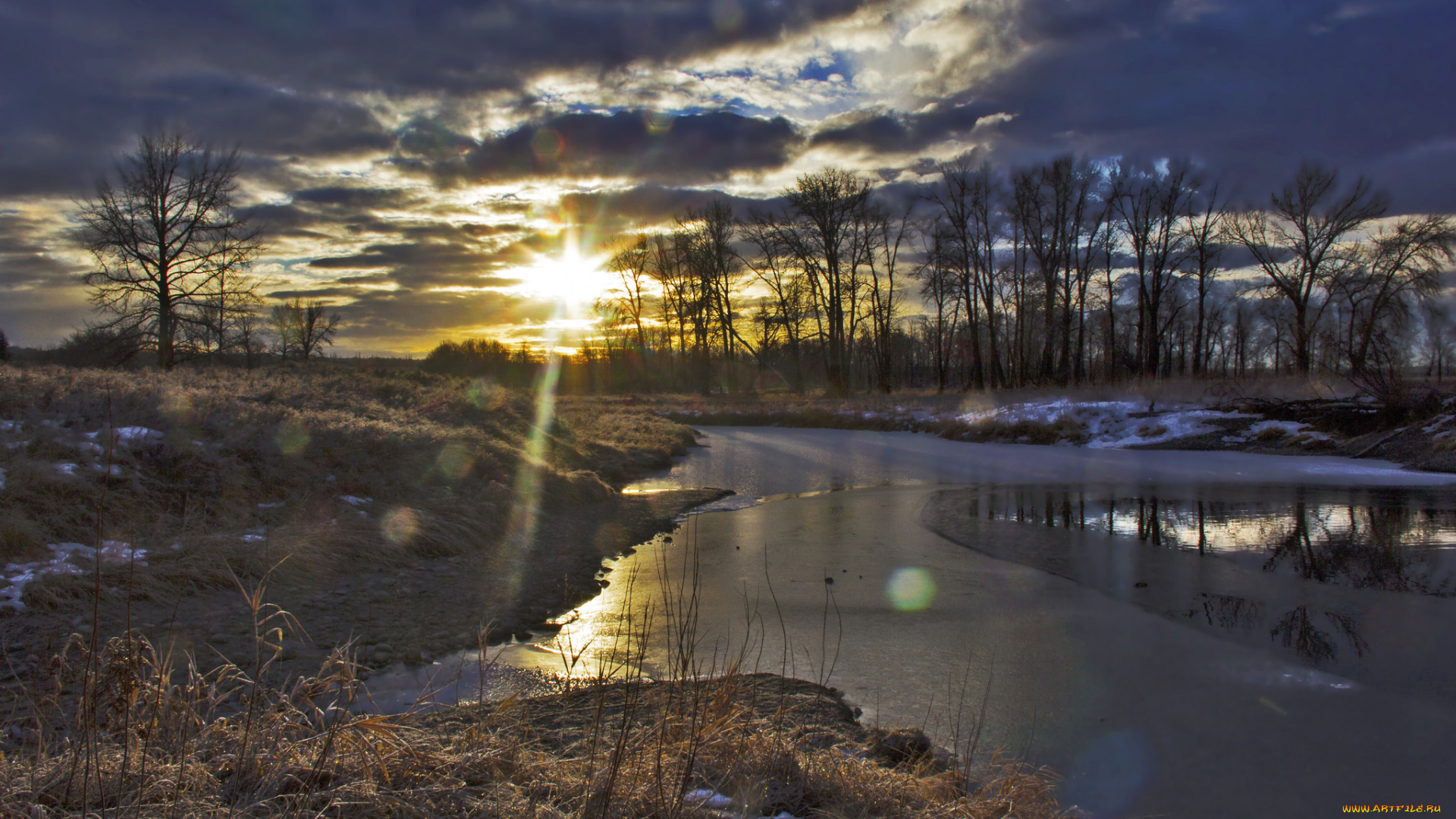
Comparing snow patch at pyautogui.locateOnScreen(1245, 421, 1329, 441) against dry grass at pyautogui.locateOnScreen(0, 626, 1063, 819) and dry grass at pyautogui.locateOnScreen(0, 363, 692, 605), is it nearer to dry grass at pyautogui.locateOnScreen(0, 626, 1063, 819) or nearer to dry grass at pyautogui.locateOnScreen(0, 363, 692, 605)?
dry grass at pyautogui.locateOnScreen(0, 363, 692, 605)

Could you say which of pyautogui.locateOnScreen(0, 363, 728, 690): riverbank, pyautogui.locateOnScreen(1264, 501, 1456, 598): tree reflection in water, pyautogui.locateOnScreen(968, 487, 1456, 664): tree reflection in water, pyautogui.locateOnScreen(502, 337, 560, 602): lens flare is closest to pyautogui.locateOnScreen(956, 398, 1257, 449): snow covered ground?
pyautogui.locateOnScreen(968, 487, 1456, 664): tree reflection in water

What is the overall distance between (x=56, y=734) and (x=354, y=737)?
135cm

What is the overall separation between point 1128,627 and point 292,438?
794 cm

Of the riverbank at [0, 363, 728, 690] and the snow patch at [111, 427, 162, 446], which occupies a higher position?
the snow patch at [111, 427, 162, 446]

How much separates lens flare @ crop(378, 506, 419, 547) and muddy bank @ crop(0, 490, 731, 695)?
1.07 feet

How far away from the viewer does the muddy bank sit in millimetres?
3830

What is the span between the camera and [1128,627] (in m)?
4.56

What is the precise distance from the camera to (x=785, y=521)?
29.2 ft

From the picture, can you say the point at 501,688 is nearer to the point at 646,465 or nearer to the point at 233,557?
the point at 233,557

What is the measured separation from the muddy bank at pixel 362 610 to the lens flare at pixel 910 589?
2461 millimetres

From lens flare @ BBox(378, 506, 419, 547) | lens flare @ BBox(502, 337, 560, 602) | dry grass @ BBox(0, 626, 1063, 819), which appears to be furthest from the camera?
lens flare @ BBox(502, 337, 560, 602)

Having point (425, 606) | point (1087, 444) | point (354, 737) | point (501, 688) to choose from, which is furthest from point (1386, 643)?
point (1087, 444)

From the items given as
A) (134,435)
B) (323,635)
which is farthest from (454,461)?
(323,635)

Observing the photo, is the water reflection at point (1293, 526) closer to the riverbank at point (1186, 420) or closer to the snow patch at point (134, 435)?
the riverbank at point (1186, 420)
